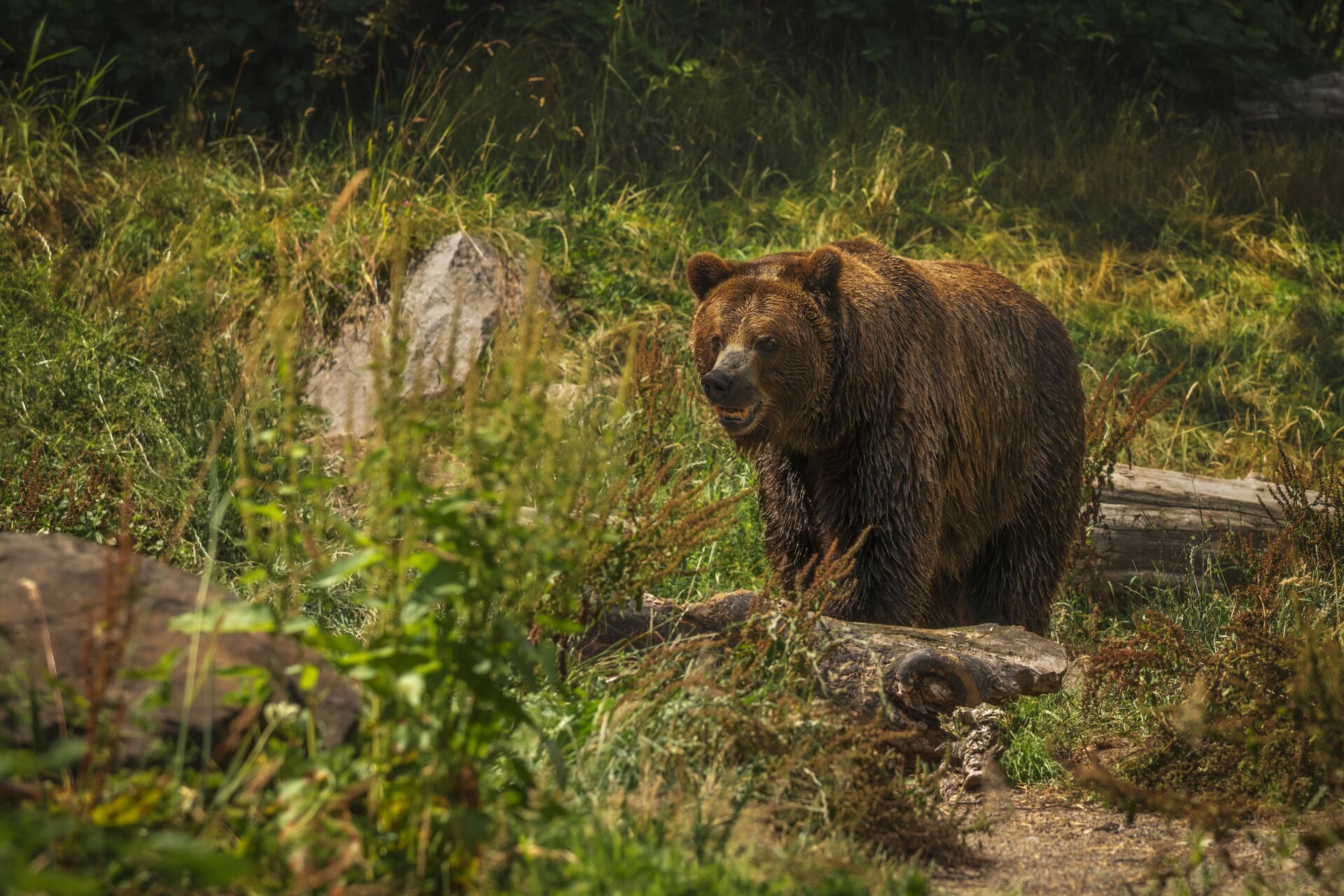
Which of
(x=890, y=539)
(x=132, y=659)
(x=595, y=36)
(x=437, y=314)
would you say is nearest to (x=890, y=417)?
(x=890, y=539)

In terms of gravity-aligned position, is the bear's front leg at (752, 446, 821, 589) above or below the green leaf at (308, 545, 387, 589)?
below

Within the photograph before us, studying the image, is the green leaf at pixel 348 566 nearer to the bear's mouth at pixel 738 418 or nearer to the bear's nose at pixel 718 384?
the bear's nose at pixel 718 384

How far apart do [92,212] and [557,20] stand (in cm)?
421

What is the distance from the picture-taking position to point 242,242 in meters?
8.01

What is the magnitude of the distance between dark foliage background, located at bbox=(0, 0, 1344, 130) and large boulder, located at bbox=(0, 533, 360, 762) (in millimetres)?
6830

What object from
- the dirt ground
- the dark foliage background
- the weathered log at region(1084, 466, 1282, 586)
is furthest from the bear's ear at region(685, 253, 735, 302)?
the dark foliage background

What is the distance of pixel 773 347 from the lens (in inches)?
190

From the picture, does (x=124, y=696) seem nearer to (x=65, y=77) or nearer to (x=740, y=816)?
(x=740, y=816)

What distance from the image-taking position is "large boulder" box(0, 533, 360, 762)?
7.82ft

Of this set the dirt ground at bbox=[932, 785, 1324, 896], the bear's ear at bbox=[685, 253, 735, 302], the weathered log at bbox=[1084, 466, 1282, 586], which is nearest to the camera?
the dirt ground at bbox=[932, 785, 1324, 896]

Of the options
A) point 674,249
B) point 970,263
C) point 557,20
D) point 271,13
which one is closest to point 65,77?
point 271,13

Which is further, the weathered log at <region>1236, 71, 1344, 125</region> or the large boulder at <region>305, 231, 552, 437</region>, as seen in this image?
the weathered log at <region>1236, 71, 1344, 125</region>

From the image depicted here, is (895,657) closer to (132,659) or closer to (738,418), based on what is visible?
(738,418)

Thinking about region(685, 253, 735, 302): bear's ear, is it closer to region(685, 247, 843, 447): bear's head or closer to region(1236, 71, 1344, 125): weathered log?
region(685, 247, 843, 447): bear's head
